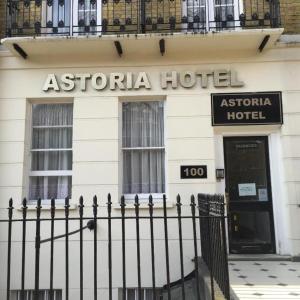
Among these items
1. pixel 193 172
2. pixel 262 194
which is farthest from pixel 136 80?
pixel 262 194

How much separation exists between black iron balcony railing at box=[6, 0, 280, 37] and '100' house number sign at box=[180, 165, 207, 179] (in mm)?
2674

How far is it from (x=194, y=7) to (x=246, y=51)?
4.81 ft

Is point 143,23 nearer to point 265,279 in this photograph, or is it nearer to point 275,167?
point 275,167

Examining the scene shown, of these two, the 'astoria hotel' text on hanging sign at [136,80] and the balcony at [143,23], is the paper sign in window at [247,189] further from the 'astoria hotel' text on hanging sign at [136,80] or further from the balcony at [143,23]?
the balcony at [143,23]

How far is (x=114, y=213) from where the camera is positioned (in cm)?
754

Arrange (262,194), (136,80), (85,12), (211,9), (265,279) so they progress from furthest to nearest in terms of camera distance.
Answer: (85,12) → (211,9) → (136,80) → (262,194) → (265,279)

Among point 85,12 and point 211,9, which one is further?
point 85,12

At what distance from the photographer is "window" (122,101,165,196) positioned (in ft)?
25.7

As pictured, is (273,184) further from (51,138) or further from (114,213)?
(51,138)

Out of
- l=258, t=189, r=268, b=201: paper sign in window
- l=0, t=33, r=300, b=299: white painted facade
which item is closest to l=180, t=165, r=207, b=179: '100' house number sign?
l=0, t=33, r=300, b=299: white painted facade

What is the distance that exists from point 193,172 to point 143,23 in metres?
2.99

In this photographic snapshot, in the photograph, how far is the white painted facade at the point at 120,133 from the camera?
24.3 feet

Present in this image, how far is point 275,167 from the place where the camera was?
24.9 ft

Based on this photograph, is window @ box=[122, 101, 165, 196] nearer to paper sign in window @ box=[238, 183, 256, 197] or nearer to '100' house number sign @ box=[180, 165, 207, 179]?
'100' house number sign @ box=[180, 165, 207, 179]
